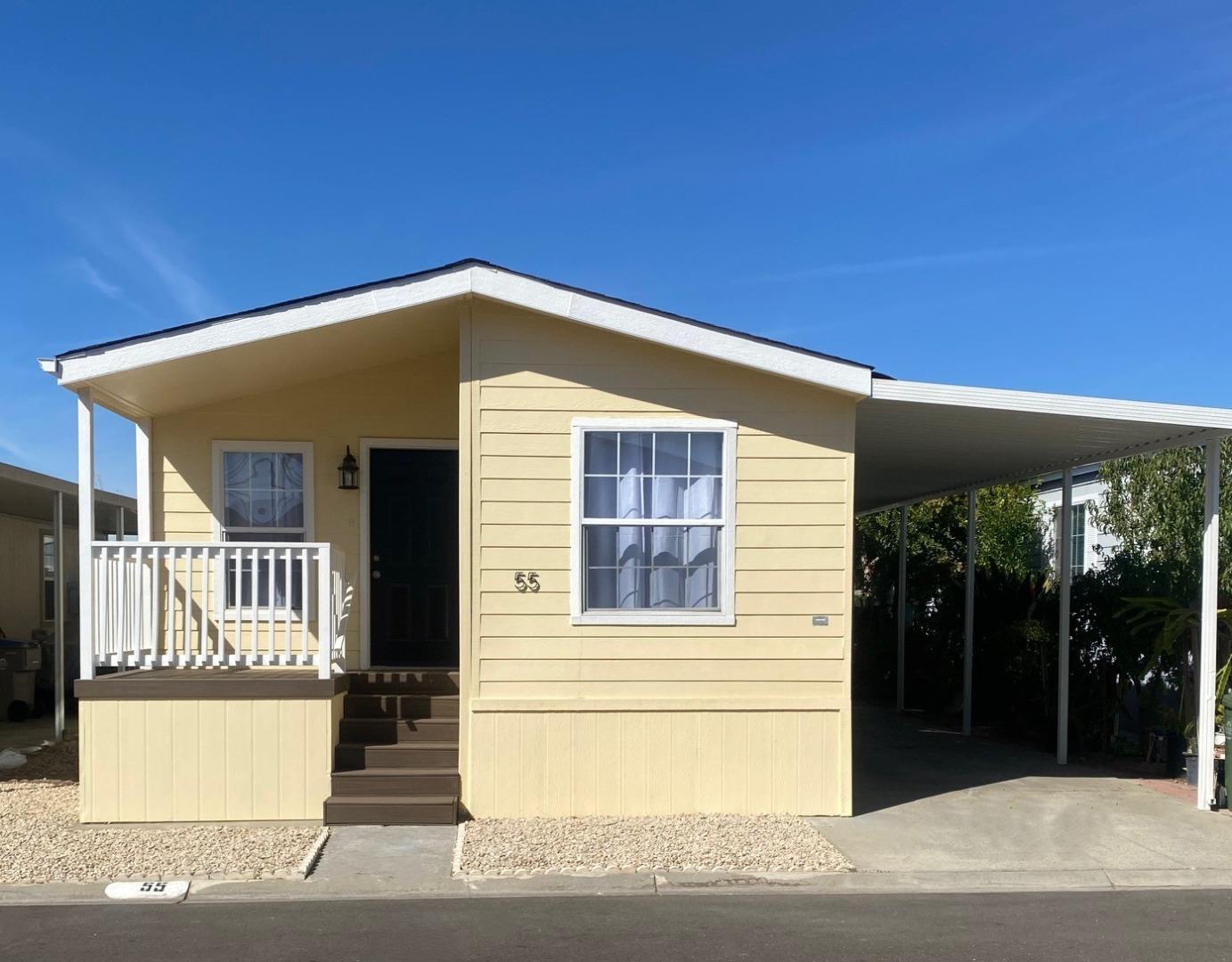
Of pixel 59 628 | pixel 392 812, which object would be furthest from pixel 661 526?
pixel 59 628

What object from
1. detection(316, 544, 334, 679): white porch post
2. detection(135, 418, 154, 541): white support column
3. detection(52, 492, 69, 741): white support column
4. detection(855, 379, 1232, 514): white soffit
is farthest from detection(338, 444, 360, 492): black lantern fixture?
detection(52, 492, 69, 741): white support column

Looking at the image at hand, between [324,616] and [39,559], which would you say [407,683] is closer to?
[324,616]

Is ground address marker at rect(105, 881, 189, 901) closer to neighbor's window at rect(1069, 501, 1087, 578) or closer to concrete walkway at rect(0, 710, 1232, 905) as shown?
concrete walkway at rect(0, 710, 1232, 905)

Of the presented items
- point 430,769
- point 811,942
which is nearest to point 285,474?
point 430,769

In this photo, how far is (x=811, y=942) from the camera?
5.18 meters

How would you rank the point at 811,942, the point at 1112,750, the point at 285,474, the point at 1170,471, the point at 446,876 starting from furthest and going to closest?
the point at 1170,471 → the point at 1112,750 → the point at 285,474 → the point at 446,876 → the point at 811,942

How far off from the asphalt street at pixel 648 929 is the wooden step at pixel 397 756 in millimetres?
1736

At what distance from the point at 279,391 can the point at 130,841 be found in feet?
12.1

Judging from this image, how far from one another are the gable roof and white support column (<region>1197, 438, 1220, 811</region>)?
288 cm

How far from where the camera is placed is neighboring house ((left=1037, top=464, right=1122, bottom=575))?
14.5 m

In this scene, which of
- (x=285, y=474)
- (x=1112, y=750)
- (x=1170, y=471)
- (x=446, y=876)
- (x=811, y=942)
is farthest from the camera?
(x=1170, y=471)

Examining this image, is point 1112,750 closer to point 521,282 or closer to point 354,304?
point 521,282

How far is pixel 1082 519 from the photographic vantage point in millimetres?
15758

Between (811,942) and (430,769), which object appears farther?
(430,769)
